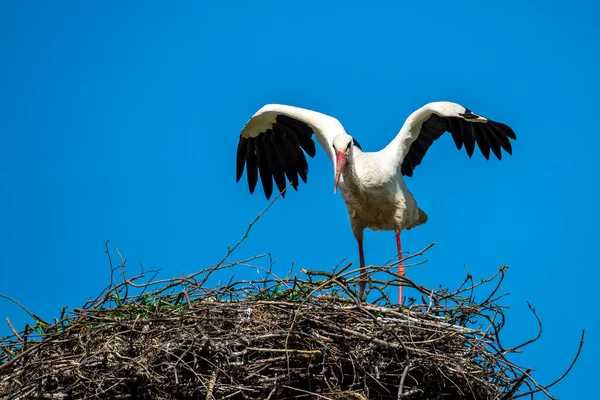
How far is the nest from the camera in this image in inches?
176

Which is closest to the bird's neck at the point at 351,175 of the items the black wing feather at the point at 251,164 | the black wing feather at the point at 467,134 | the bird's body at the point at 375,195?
the bird's body at the point at 375,195

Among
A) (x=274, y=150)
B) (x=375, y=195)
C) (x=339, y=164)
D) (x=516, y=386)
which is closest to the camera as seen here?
(x=516, y=386)

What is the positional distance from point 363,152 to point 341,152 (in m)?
0.60

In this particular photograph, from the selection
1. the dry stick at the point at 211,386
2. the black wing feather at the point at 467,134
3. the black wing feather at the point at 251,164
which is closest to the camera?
the dry stick at the point at 211,386

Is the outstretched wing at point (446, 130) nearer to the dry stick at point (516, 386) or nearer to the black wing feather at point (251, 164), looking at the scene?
the black wing feather at point (251, 164)

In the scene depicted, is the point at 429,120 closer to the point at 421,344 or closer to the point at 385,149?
the point at 385,149

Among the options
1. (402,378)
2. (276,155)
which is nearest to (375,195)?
(276,155)

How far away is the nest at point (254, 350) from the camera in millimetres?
4473

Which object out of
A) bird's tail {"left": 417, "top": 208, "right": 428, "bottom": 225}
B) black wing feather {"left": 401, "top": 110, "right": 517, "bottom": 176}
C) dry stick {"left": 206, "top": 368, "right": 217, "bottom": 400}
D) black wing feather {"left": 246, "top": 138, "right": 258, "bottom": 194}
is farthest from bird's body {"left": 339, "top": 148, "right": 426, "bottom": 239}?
dry stick {"left": 206, "top": 368, "right": 217, "bottom": 400}

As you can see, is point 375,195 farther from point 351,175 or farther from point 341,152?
point 341,152

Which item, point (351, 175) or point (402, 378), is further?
point (351, 175)

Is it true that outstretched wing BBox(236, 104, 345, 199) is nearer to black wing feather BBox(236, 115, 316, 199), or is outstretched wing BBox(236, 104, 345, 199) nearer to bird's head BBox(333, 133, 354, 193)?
black wing feather BBox(236, 115, 316, 199)

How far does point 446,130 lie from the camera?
7.62 meters

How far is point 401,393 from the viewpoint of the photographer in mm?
4492
